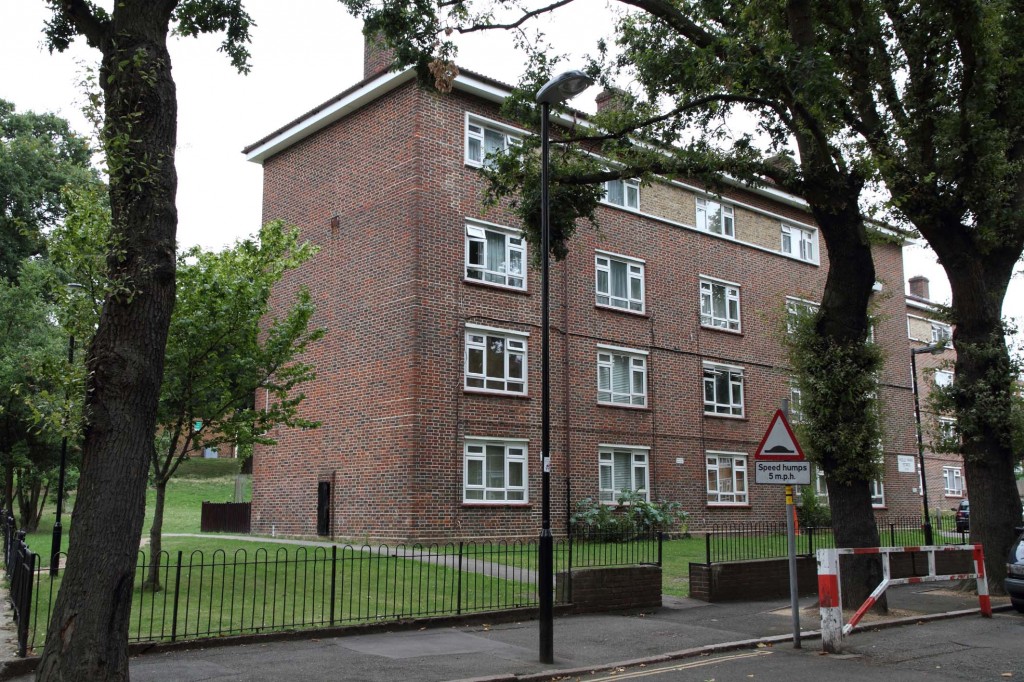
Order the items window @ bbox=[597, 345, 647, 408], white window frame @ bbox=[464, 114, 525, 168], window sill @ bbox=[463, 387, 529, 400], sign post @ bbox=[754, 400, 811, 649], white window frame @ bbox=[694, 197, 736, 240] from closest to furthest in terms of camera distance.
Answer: sign post @ bbox=[754, 400, 811, 649] → window sill @ bbox=[463, 387, 529, 400] → white window frame @ bbox=[464, 114, 525, 168] → window @ bbox=[597, 345, 647, 408] → white window frame @ bbox=[694, 197, 736, 240]

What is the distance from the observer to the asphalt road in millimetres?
9188

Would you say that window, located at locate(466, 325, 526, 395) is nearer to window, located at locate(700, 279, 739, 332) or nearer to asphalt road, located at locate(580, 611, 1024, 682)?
window, located at locate(700, 279, 739, 332)

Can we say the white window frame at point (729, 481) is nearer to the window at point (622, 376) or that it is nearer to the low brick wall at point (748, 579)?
the window at point (622, 376)

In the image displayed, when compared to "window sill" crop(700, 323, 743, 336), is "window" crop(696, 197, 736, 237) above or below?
above

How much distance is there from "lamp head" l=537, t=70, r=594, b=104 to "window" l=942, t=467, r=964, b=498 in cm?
4268

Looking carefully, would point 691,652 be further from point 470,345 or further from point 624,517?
point 624,517

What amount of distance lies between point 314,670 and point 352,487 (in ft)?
48.7

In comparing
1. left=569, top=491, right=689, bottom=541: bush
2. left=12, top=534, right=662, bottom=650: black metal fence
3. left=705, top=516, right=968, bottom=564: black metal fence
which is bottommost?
left=12, top=534, right=662, bottom=650: black metal fence

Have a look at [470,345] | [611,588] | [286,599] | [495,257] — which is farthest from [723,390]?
[286,599]

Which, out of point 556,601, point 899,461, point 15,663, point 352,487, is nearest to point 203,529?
point 352,487

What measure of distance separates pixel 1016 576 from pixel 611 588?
609 centimetres

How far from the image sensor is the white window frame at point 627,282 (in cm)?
2702

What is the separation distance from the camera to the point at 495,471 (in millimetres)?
23797

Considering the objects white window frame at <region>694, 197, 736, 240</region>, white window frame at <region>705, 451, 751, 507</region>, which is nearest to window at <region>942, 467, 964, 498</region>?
white window frame at <region>705, 451, 751, 507</region>
